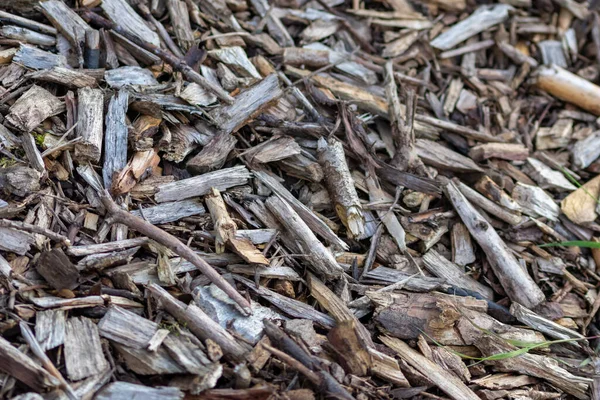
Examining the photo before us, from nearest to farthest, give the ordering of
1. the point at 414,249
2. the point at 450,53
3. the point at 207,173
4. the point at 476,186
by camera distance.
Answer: the point at 207,173 → the point at 414,249 → the point at 476,186 → the point at 450,53

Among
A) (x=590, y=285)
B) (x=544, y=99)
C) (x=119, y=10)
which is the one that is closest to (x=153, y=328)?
(x=119, y=10)

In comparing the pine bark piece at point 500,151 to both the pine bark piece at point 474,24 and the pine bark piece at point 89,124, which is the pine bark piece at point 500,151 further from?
the pine bark piece at point 89,124

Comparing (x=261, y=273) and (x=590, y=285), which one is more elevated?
(x=261, y=273)

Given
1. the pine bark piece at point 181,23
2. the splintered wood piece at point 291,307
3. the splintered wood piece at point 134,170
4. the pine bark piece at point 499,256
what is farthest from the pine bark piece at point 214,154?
the pine bark piece at point 499,256

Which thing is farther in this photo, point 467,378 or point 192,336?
point 467,378

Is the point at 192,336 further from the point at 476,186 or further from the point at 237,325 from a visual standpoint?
the point at 476,186

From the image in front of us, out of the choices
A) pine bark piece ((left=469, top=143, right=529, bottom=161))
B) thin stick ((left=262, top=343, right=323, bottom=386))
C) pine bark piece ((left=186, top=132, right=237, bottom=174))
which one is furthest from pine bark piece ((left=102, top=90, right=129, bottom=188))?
pine bark piece ((left=469, top=143, right=529, bottom=161))
